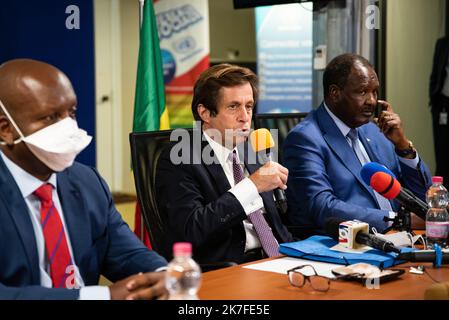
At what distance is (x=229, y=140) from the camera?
2.80 m

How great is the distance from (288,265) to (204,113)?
0.85m

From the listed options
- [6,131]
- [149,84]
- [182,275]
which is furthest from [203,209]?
[149,84]

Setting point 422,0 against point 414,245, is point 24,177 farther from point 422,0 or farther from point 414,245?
point 422,0

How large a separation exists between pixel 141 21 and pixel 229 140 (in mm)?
1736

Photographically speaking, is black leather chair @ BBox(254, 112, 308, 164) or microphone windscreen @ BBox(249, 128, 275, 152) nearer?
microphone windscreen @ BBox(249, 128, 275, 152)

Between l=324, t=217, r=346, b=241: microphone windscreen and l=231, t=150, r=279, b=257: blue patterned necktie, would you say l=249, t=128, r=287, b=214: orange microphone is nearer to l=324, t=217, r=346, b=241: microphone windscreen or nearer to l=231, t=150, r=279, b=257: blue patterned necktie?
l=231, t=150, r=279, b=257: blue patterned necktie

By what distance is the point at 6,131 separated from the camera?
Result: 1.84m

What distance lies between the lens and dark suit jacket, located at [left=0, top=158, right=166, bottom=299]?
1810 mm

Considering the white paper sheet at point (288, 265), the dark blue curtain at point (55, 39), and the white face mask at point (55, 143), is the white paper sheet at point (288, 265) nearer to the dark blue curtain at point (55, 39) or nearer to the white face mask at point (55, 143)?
the white face mask at point (55, 143)

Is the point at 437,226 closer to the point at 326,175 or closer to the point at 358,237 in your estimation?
the point at 358,237

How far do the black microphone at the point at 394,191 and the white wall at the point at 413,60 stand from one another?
3.67 meters

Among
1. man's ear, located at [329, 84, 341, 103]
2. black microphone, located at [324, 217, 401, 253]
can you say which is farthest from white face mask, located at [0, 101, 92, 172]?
man's ear, located at [329, 84, 341, 103]

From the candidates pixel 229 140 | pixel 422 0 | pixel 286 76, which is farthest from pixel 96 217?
pixel 286 76

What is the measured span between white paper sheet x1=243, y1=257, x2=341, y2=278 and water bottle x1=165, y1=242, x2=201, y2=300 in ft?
2.07
